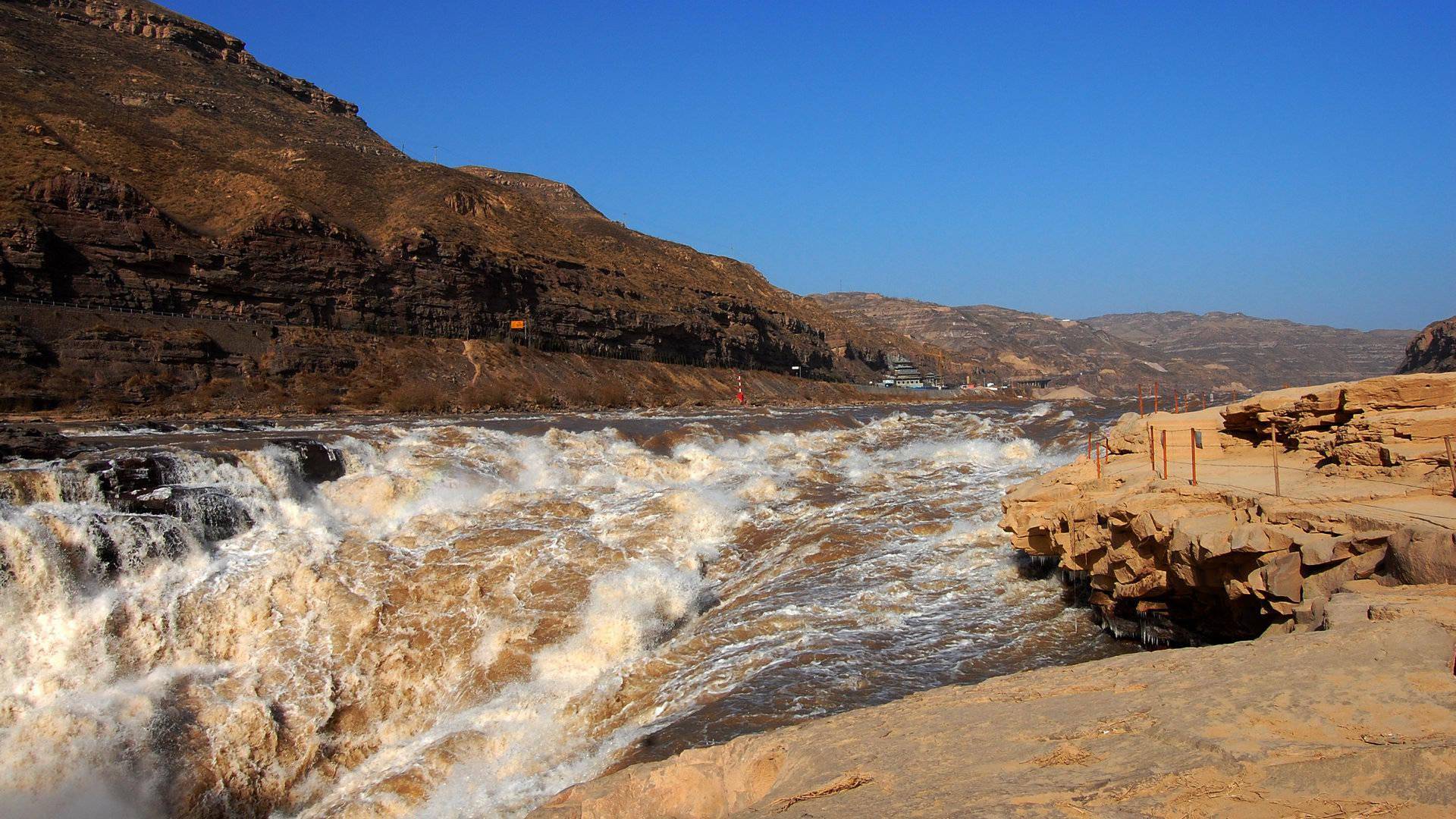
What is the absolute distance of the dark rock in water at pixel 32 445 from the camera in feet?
51.3

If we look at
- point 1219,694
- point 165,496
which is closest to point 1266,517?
point 1219,694

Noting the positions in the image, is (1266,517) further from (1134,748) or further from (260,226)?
(260,226)

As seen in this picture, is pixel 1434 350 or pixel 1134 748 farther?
pixel 1434 350

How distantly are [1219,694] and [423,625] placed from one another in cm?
1068

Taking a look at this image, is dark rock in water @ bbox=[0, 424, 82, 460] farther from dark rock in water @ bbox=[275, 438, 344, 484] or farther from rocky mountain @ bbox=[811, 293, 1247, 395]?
rocky mountain @ bbox=[811, 293, 1247, 395]

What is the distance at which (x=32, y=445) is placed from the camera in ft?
53.0

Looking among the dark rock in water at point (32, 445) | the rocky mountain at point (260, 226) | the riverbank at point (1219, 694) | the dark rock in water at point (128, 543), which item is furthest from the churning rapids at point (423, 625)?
the rocky mountain at point (260, 226)

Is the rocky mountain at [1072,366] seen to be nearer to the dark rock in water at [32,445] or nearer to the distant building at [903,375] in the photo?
the distant building at [903,375]

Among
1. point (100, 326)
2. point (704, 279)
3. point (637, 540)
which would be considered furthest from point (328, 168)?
point (637, 540)

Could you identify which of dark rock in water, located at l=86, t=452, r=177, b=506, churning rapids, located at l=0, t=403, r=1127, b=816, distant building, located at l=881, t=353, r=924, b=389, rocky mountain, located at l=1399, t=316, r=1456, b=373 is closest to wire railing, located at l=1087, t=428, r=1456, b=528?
churning rapids, located at l=0, t=403, r=1127, b=816

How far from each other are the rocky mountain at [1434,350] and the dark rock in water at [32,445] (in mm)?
81071

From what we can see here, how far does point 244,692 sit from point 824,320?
339 feet

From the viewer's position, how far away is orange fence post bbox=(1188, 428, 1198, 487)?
10883 millimetres

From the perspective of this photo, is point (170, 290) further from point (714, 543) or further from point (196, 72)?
point (196, 72)
